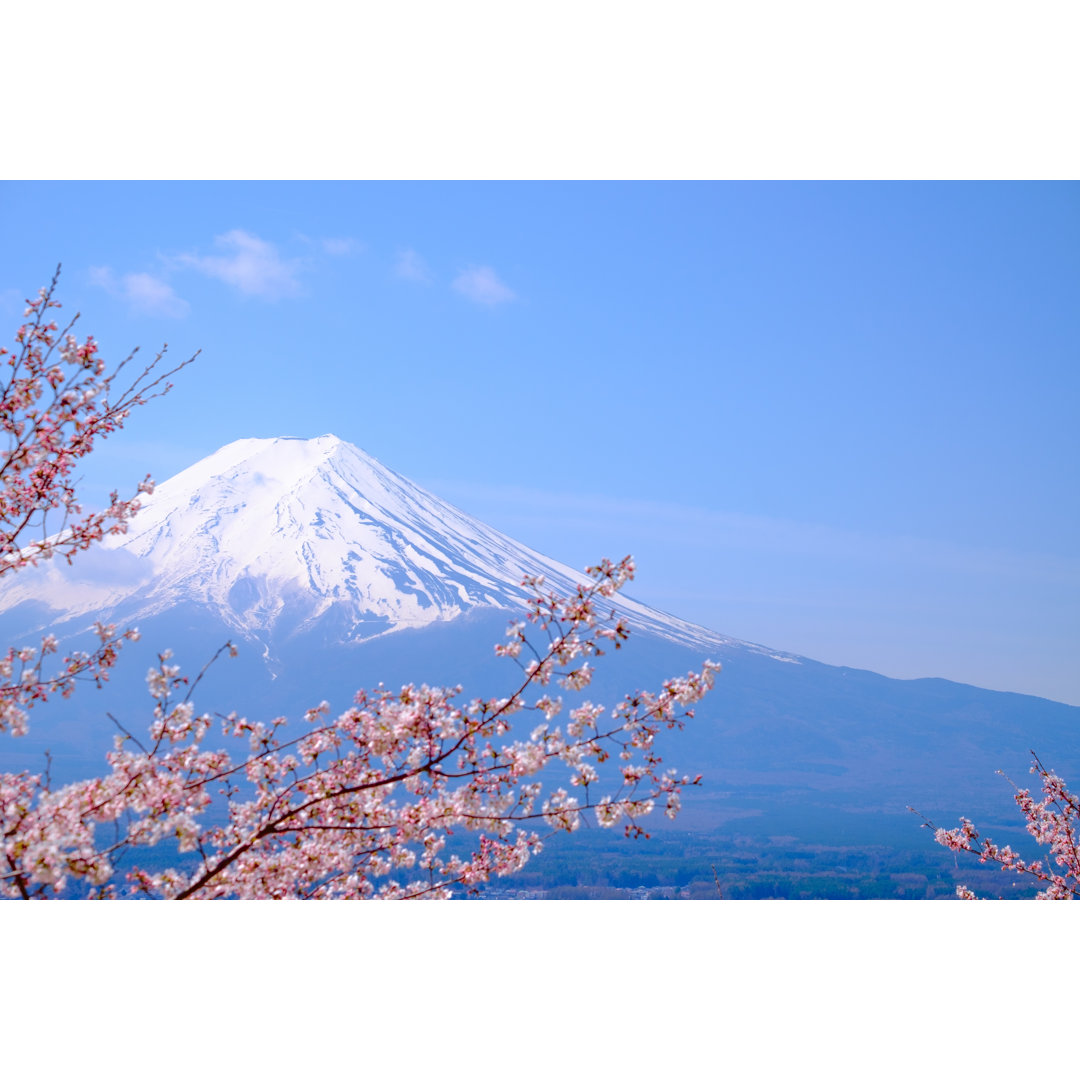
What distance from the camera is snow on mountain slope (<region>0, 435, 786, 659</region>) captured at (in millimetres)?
26969

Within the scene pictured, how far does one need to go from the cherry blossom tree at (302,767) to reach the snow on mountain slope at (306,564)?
2110cm

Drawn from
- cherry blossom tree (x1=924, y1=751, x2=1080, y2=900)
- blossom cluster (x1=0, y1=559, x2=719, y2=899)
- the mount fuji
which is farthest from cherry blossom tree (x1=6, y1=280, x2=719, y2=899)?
the mount fuji

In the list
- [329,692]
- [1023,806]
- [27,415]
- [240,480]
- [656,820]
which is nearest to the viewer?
[27,415]

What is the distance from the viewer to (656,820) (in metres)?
19.0

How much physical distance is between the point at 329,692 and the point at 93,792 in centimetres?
2347

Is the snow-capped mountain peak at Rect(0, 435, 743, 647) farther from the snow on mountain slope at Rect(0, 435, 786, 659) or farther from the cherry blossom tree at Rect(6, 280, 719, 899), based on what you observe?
the cherry blossom tree at Rect(6, 280, 719, 899)

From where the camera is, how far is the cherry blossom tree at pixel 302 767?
5.59 feet

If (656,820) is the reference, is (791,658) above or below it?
above

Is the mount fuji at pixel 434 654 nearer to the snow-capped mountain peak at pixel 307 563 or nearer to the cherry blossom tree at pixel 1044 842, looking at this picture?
the snow-capped mountain peak at pixel 307 563

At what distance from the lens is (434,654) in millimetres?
25875

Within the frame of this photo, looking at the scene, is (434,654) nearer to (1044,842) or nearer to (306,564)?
(306,564)

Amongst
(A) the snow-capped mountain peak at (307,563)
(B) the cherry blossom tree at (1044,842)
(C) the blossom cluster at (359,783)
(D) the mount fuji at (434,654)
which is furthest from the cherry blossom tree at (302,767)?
(A) the snow-capped mountain peak at (307,563)
